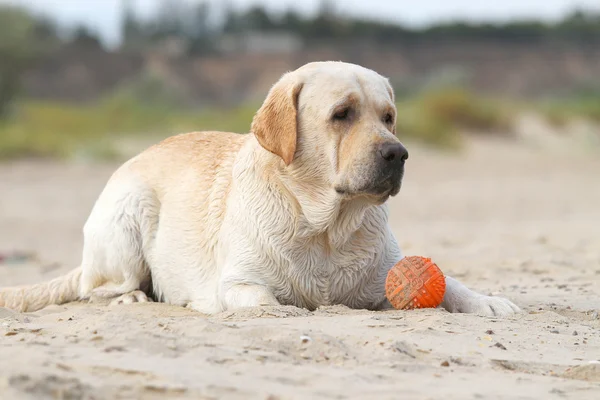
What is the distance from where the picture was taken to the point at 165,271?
643 cm

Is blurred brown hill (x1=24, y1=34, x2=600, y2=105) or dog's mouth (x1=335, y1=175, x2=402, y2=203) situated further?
blurred brown hill (x1=24, y1=34, x2=600, y2=105)

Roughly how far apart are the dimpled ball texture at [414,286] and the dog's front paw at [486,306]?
0.17m

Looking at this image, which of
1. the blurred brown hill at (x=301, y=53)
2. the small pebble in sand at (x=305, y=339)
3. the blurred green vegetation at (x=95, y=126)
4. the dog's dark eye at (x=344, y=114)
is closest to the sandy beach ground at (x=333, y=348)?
the small pebble in sand at (x=305, y=339)

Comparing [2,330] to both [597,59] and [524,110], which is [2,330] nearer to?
→ [524,110]

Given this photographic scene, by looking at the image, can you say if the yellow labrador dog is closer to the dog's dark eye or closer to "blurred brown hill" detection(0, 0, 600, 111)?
the dog's dark eye

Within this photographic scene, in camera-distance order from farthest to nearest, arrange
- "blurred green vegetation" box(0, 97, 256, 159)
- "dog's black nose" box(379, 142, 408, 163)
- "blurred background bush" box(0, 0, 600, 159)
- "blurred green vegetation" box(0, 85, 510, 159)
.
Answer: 1. "blurred background bush" box(0, 0, 600, 159)
2. "blurred green vegetation" box(0, 85, 510, 159)
3. "blurred green vegetation" box(0, 97, 256, 159)
4. "dog's black nose" box(379, 142, 408, 163)

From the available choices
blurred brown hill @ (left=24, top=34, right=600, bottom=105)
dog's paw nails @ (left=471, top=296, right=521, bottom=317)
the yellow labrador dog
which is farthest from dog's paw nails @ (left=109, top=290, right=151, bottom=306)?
blurred brown hill @ (left=24, top=34, right=600, bottom=105)

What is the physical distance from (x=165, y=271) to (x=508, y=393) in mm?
3334

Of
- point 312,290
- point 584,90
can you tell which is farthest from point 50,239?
point 584,90

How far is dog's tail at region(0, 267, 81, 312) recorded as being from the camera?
6.31m

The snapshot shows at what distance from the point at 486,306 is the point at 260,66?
42.4 metres

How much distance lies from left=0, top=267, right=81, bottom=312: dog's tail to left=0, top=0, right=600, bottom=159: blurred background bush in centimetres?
1836

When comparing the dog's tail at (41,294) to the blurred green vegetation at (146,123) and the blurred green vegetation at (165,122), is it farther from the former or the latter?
the blurred green vegetation at (146,123)

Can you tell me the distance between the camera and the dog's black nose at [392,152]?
4.99m
